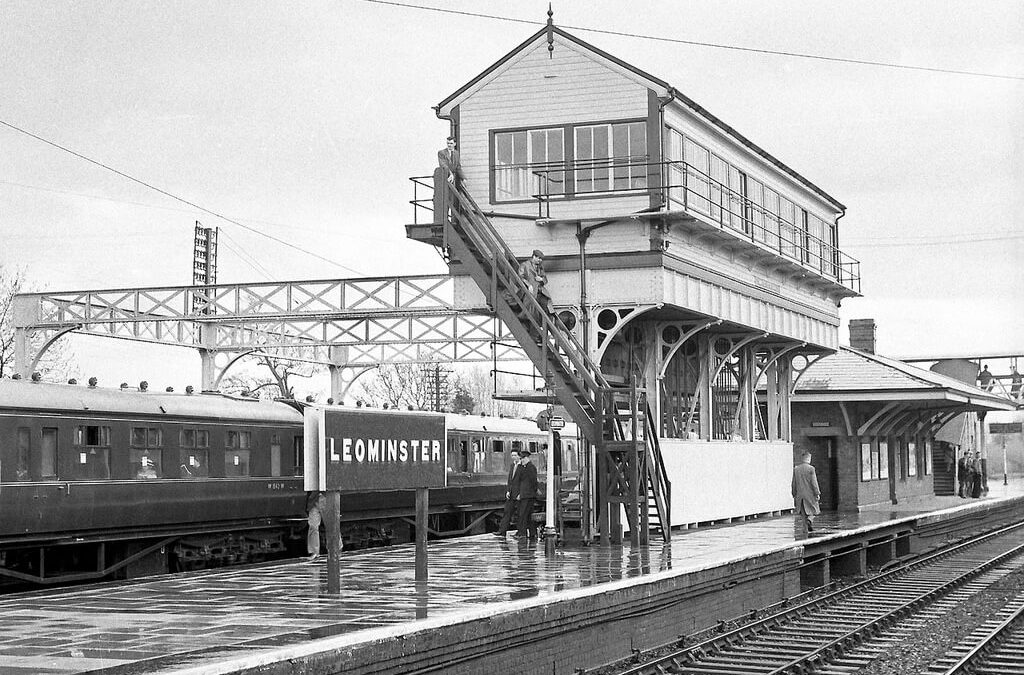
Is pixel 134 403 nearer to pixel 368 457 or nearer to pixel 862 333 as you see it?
pixel 368 457

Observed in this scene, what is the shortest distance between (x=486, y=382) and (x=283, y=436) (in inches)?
3397

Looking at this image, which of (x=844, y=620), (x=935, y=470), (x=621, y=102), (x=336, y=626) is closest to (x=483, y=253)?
(x=621, y=102)

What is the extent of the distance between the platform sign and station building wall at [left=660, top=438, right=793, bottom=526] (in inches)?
303

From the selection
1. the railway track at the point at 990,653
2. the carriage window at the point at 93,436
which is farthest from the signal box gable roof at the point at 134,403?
the railway track at the point at 990,653

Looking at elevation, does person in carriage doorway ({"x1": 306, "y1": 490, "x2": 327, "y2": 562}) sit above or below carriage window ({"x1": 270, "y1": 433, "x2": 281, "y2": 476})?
below

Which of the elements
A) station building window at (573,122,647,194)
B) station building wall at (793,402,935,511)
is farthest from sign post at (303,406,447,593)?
station building wall at (793,402,935,511)

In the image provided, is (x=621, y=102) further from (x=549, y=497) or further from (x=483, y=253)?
(x=549, y=497)

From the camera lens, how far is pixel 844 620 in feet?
51.5

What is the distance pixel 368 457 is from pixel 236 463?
23.3 feet

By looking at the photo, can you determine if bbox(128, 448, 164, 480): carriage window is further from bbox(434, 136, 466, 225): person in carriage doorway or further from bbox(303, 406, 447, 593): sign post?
bbox(434, 136, 466, 225): person in carriage doorway

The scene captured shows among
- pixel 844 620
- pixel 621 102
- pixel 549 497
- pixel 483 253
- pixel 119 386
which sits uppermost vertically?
pixel 621 102

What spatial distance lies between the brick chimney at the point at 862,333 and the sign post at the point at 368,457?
34610 millimetres

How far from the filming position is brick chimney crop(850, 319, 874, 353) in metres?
46.3

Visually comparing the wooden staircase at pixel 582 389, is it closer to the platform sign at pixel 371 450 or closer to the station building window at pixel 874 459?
the platform sign at pixel 371 450
